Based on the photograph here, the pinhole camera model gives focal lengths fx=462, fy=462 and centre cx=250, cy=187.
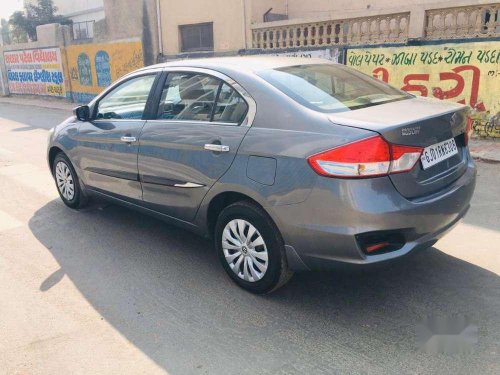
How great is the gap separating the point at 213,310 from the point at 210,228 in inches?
26.3

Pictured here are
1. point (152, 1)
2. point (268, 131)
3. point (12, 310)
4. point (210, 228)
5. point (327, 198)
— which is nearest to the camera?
point (327, 198)

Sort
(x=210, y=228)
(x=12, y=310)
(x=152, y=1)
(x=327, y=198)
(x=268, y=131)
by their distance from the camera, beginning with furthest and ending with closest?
(x=152, y=1), (x=210, y=228), (x=12, y=310), (x=268, y=131), (x=327, y=198)

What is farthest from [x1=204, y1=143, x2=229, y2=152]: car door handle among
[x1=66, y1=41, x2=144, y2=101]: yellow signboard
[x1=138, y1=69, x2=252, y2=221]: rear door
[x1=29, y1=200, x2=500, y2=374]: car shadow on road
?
[x1=66, y1=41, x2=144, y2=101]: yellow signboard

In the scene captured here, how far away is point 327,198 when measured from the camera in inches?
107

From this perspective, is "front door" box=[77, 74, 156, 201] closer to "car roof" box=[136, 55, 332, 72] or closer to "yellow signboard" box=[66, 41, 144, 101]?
"car roof" box=[136, 55, 332, 72]

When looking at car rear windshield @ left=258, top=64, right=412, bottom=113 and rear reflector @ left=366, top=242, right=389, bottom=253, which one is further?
car rear windshield @ left=258, top=64, right=412, bottom=113

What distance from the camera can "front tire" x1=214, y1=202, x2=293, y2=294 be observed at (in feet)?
10.1

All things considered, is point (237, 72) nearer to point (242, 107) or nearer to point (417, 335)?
point (242, 107)

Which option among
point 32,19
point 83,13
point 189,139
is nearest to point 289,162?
point 189,139

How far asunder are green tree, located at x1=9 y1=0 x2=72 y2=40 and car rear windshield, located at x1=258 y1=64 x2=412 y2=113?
37649 millimetres

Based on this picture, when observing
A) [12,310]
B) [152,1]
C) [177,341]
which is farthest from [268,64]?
[152,1]

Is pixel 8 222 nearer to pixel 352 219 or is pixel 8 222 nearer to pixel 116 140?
pixel 116 140

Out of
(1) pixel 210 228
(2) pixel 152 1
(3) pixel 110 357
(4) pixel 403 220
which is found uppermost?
(2) pixel 152 1

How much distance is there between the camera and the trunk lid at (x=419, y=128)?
8.98 feet
